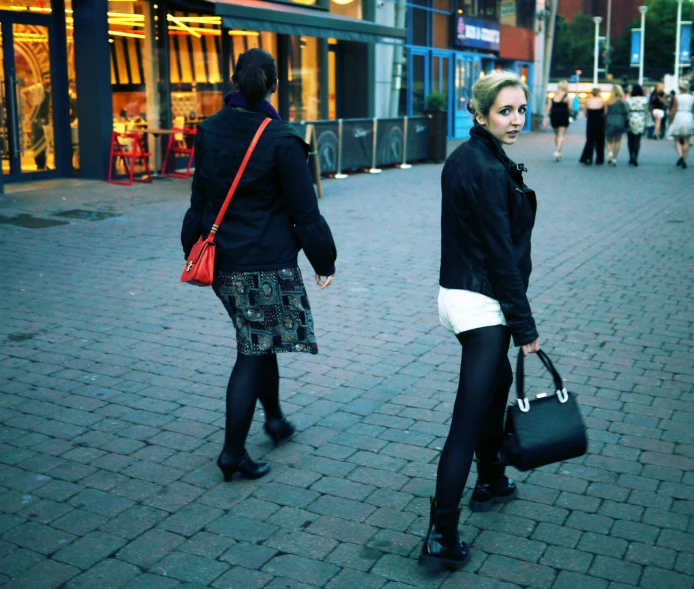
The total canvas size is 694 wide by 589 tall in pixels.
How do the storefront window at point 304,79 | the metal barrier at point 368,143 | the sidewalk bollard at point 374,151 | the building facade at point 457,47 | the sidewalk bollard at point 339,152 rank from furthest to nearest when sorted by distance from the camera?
1. the building facade at point 457,47
2. the storefront window at point 304,79
3. the sidewalk bollard at point 374,151
4. the sidewalk bollard at point 339,152
5. the metal barrier at point 368,143

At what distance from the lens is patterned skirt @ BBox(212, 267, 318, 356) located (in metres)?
3.91

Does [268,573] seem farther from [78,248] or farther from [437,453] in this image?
[78,248]

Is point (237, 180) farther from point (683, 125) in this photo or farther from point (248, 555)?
point (683, 125)

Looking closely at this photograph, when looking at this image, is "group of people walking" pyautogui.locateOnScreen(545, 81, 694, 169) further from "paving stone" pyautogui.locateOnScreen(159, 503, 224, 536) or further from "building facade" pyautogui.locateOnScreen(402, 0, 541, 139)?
"paving stone" pyautogui.locateOnScreen(159, 503, 224, 536)

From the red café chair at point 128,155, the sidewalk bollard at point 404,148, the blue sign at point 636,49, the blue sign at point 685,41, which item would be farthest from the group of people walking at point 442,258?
the blue sign at point 636,49

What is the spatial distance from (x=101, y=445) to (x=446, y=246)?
212 centimetres

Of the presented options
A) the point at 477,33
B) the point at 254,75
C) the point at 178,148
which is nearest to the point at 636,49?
the point at 477,33

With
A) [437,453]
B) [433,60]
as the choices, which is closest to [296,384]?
[437,453]

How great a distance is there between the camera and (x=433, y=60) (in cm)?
2800

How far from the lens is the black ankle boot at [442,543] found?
3.25 meters

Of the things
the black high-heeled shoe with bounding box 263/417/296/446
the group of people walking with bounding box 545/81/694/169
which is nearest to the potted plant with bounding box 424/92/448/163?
the group of people walking with bounding box 545/81/694/169

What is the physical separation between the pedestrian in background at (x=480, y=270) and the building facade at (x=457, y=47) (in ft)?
78.3

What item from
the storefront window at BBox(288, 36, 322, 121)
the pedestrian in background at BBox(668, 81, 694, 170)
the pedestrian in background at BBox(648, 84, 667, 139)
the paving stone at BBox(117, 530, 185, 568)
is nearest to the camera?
the paving stone at BBox(117, 530, 185, 568)

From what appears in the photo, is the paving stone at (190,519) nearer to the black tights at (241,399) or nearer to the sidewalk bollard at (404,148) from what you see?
the black tights at (241,399)
